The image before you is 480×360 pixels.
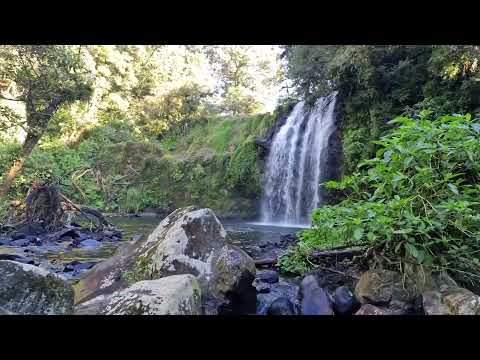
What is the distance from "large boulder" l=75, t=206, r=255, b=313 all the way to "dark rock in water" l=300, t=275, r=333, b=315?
0.55 m

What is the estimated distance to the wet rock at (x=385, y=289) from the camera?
3137 millimetres

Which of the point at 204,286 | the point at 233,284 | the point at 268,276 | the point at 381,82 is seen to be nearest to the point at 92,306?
the point at 204,286

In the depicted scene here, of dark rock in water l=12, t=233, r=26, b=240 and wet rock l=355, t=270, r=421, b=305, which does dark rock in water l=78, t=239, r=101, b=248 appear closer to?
dark rock in water l=12, t=233, r=26, b=240

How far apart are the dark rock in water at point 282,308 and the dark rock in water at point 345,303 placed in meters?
0.38

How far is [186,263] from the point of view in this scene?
3873mm

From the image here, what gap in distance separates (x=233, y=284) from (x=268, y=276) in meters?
0.95

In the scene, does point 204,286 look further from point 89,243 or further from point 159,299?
point 89,243

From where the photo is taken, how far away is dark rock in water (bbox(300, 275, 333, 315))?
3.31 meters

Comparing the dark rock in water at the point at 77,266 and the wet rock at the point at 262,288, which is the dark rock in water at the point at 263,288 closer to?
the wet rock at the point at 262,288

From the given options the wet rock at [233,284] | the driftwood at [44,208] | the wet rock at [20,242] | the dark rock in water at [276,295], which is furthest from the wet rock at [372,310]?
the driftwood at [44,208]

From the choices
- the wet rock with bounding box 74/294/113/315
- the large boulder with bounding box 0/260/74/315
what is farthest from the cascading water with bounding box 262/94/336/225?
the large boulder with bounding box 0/260/74/315

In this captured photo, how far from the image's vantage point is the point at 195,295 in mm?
2984

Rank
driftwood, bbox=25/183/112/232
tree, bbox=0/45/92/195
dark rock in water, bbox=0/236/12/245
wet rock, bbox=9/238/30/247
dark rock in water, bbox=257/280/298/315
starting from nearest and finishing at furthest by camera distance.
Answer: dark rock in water, bbox=257/280/298/315 → wet rock, bbox=9/238/30/247 → dark rock in water, bbox=0/236/12/245 → driftwood, bbox=25/183/112/232 → tree, bbox=0/45/92/195
